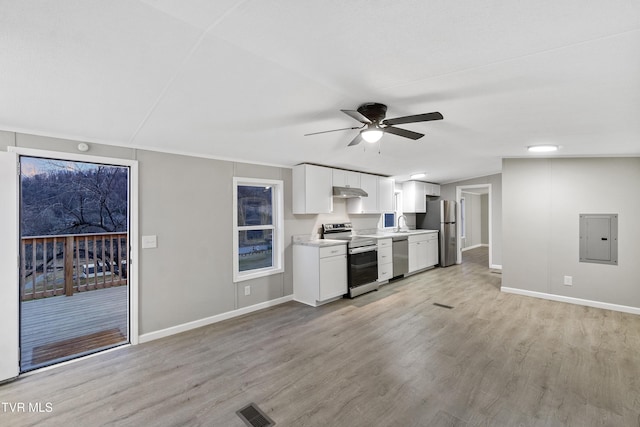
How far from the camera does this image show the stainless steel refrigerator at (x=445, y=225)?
23.4ft

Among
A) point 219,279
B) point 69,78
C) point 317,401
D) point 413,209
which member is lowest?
point 317,401

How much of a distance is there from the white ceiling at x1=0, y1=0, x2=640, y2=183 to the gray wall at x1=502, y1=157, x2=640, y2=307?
1.12 metres

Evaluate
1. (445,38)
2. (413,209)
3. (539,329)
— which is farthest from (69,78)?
(413,209)

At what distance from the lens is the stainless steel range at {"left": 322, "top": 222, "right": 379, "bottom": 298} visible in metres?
4.71

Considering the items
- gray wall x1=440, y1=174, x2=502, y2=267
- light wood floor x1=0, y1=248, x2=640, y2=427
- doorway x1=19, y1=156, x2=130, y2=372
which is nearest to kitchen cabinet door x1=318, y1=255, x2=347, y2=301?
light wood floor x1=0, y1=248, x2=640, y2=427

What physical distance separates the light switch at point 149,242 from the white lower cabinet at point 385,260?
3.73 meters

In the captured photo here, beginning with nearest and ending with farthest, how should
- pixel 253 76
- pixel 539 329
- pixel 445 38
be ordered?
pixel 445 38, pixel 253 76, pixel 539 329

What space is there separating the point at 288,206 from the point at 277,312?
1.65 meters

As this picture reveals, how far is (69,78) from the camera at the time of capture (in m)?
1.92

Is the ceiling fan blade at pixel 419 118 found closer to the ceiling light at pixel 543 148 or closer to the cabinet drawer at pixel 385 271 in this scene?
the ceiling light at pixel 543 148

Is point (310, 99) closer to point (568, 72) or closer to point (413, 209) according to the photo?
point (568, 72)

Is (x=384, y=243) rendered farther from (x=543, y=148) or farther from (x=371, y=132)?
(x=371, y=132)

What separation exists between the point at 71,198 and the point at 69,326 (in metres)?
2.45

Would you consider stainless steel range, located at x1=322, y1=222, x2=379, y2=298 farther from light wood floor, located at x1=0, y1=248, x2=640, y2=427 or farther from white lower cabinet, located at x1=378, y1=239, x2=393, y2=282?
light wood floor, located at x1=0, y1=248, x2=640, y2=427
